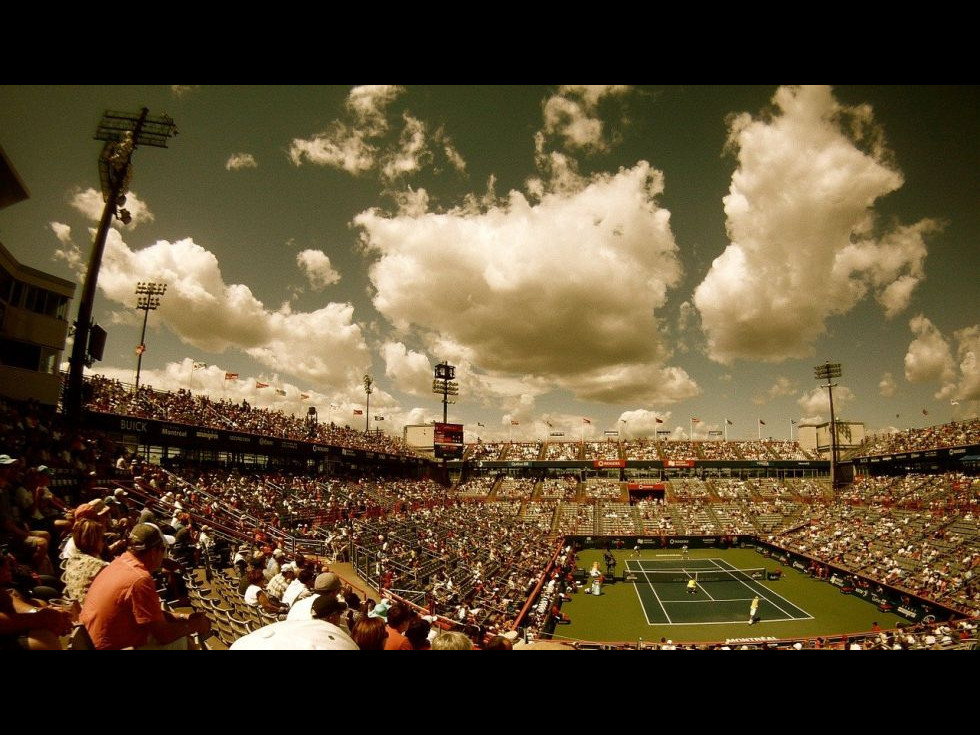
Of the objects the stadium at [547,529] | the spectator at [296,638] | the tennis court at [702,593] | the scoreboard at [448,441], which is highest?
the scoreboard at [448,441]

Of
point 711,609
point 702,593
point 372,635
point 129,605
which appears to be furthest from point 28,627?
point 702,593

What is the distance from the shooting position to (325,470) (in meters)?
37.1

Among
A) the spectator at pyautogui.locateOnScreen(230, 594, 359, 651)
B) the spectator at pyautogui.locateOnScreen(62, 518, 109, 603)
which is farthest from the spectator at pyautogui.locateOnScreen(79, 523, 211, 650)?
the spectator at pyautogui.locateOnScreen(62, 518, 109, 603)

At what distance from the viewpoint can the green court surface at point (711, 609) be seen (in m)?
20.2

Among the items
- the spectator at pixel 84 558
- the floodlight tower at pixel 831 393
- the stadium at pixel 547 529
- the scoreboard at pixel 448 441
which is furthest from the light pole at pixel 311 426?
the floodlight tower at pixel 831 393

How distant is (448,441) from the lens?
5859 cm

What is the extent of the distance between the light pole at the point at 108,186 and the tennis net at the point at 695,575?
28.3 m

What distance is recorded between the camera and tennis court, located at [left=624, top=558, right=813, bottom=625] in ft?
74.0

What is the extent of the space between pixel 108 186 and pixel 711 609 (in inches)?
1271

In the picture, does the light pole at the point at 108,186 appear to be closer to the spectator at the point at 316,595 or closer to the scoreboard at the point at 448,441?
the spectator at the point at 316,595

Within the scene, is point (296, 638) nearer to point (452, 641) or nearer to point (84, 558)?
point (452, 641)
